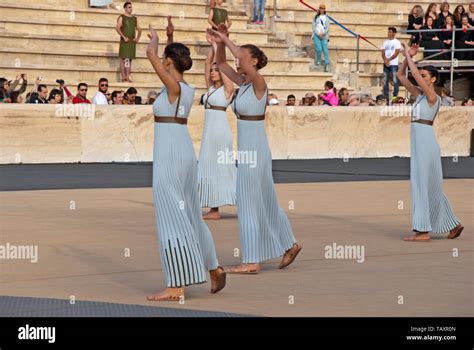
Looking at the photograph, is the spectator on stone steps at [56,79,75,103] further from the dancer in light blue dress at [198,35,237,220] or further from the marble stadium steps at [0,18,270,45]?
the dancer in light blue dress at [198,35,237,220]

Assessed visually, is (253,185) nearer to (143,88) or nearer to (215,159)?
(215,159)

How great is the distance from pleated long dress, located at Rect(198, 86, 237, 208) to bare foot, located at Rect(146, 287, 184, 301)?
6.05 metres

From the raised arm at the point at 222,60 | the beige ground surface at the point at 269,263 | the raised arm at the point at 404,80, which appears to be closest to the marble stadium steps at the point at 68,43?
the beige ground surface at the point at 269,263

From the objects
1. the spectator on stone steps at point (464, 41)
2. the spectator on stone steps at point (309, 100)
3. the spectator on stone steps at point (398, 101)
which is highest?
the spectator on stone steps at point (464, 41)

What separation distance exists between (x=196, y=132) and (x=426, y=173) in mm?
11801

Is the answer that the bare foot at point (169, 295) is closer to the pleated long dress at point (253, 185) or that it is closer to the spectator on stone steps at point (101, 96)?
the pleated long dress at point (253, 185)

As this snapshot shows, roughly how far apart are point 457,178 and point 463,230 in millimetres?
8068

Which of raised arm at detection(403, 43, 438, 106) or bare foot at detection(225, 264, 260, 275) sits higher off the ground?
raised arm at detection(403, 43, 438, 106)

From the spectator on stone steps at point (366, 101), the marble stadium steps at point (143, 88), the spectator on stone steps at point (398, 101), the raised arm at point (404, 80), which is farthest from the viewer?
the spectator on stone steps at point (398, 101)

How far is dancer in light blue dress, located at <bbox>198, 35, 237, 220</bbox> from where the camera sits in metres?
16.0

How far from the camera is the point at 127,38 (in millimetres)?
28797

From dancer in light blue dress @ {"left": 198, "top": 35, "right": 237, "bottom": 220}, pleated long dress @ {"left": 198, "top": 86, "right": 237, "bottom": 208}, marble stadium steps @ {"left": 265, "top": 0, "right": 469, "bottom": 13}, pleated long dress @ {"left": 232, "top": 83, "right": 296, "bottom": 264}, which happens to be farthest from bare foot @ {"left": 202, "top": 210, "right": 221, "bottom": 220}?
marble stadium steps @ {"left": 265, "top": 0, "right": 469, "bottom": 13}

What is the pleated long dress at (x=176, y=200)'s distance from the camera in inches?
396

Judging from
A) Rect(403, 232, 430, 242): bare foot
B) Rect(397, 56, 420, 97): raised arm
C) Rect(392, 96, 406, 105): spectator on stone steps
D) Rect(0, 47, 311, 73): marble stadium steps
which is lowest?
Rect(403, 232, 430, 242): bare foot
